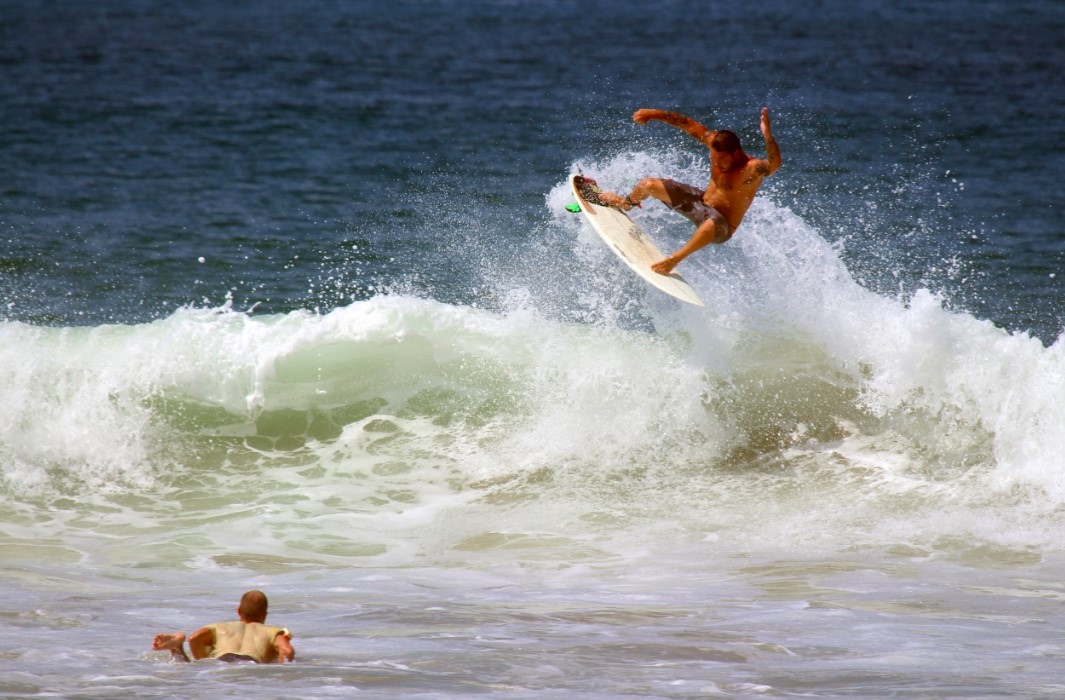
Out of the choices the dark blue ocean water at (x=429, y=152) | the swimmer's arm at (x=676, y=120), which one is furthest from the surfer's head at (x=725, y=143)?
the dark blue ocean water at (x=429, y=152)

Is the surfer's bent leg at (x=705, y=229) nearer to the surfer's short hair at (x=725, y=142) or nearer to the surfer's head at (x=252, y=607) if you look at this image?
the surfer's short hair at (x=725, y=142)

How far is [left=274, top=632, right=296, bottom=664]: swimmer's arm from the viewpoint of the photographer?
5949 millimetres

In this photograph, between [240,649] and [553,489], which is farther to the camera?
[553,489]

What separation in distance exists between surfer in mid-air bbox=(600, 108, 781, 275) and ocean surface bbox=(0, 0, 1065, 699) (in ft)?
5.25

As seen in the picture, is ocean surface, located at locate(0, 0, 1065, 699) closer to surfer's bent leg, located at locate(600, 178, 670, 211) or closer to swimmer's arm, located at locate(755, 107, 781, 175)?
surfer's bent leg, located at locate(600, 178, 670, 211)

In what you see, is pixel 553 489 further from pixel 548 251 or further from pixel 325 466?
pixel 548 251

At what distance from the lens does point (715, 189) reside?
9.91 meters

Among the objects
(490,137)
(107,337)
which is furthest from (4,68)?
(107,337)

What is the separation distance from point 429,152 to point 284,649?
1794 cm

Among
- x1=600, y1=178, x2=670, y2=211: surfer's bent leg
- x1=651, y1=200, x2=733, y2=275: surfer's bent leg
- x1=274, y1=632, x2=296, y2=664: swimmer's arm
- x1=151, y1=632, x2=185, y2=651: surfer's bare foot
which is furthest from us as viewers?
x1=600, y1=178, x2=670, y2=211: surfer's bent leg

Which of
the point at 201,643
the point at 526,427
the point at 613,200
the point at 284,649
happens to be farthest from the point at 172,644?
the point at 613,200

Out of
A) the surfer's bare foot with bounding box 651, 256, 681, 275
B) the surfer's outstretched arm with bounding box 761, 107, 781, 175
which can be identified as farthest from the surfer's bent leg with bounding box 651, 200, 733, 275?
the surfer's outstretched arm with bounding box 761, 107, 781, 175

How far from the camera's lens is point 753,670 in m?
6.06

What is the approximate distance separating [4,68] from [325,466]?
29440 millimetres
